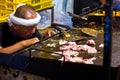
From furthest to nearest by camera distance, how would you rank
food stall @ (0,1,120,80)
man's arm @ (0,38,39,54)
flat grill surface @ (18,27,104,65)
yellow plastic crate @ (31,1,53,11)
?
yellow plastic crate @ (31,1,53,11) → man's arm @ (0,38,39,54) → flat grill surface @ (18,27,104,65) → food stall @ (0,1,120,80)

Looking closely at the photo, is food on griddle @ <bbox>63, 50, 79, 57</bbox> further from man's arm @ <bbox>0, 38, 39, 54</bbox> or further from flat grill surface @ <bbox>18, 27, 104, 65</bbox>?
man's arm @ <bbox>0, 38, 39, 54</bbox>

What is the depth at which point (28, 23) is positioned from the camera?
2215mm

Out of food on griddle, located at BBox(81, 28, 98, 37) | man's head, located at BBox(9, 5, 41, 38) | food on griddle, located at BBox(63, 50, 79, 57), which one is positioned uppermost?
man's head, located at BBox(9, 5, 41, 38)

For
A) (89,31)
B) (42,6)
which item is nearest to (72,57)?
(89,31)

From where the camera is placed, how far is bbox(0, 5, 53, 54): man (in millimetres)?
2213

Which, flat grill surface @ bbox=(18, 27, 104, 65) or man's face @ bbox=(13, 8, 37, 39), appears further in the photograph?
man's face @ bbox=(13, 8, 37, 39)

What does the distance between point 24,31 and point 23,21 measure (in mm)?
113

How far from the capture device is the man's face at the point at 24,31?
2.26 m

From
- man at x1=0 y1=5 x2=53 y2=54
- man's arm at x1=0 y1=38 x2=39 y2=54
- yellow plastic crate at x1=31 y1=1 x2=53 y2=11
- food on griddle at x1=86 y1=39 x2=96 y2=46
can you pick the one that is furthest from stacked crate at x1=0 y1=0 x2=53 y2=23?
food on griddle at x1=86 y1=39 x2=96 y2=46

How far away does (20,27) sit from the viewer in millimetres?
2254

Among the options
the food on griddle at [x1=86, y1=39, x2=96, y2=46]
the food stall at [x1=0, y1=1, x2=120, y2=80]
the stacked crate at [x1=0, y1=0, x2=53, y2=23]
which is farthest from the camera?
the stacked crate at [x1=0, y1=0, x2=53, y2=23]

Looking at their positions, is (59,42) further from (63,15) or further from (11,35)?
(63,15)

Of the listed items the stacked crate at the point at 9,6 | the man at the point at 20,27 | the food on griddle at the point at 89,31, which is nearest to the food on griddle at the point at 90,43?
the food on griddle at the point at 89,31

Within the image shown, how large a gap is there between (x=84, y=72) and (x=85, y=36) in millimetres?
742
